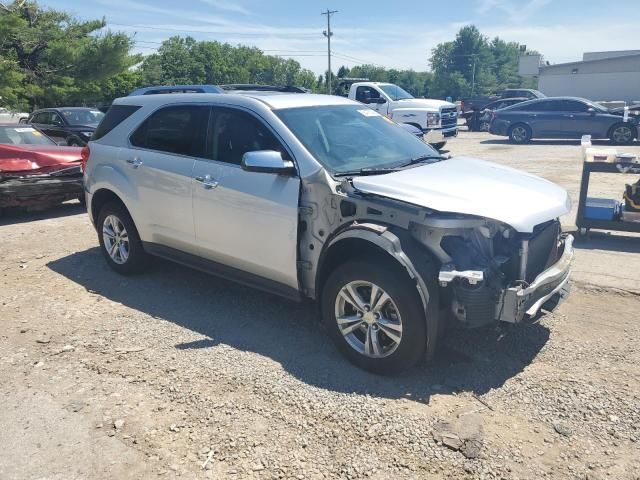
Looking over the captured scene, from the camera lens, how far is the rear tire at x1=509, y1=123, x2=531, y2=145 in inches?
746

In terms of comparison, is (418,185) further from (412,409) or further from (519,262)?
(412,409)

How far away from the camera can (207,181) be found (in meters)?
4.49

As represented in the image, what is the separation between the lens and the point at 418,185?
3.62 meters

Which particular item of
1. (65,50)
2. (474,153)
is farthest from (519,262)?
(65,50)

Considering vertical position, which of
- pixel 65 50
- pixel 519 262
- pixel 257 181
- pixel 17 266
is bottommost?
pixel 17 266

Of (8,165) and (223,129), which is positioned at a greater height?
(223,129)

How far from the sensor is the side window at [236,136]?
422 cm

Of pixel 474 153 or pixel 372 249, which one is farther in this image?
pixel 474 153

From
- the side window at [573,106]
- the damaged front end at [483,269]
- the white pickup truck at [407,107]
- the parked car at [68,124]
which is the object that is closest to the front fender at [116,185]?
the damaged front end at [483,269]

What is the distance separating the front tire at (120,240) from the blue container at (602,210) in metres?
5.35

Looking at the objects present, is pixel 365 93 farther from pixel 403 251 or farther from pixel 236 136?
pixel 403 251

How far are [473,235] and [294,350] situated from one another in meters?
1.60

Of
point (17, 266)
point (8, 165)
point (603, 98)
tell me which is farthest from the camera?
point (603, 98)

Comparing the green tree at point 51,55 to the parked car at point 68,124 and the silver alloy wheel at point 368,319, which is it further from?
the silver alloy wheel at point 368,319
